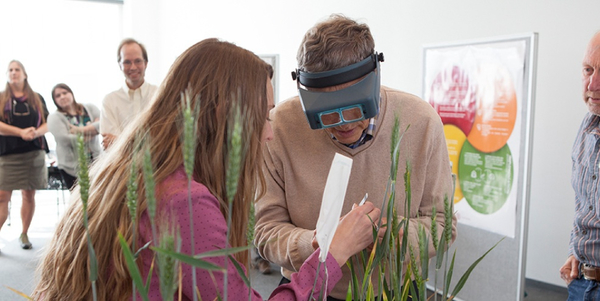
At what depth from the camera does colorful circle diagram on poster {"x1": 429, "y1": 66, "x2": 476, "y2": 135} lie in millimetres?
3354

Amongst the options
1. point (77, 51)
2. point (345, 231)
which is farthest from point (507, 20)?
point (77, 51)

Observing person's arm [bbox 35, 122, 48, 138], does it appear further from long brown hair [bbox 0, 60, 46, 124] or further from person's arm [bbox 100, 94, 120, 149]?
person's arm [bbox 100, 94, 120, 149]

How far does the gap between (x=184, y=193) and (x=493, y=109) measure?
2696mm

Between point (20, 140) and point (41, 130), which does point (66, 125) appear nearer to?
point (41, 130)

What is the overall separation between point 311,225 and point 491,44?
2.16 metres

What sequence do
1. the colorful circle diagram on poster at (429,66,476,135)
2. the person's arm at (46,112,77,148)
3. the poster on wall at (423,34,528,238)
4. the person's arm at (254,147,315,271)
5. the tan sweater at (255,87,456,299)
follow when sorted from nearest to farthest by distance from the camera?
the person's arm at (254,147,315,271) → the tan sweater at (255,87,456,299) → the poster on wall at (423,34,528,238) → the colorful circle diagram on poster at (429,66,476,135) → the person's arm at (46,112,77,148)

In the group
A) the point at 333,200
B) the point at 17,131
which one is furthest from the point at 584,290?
the point at 17,131

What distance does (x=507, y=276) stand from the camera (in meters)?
3.09

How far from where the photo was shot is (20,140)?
4551 millimetres

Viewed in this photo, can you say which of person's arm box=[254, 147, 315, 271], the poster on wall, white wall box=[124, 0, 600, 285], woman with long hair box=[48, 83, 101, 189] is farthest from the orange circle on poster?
woman with long hair box=[48, 83, 101, 189]

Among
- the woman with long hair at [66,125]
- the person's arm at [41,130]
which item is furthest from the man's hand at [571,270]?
the person's arm at [41,130]

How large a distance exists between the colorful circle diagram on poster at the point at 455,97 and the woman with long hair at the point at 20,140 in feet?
10.6

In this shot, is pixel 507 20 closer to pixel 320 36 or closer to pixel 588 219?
pixel 588 219

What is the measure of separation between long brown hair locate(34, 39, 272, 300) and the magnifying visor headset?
22 cm
